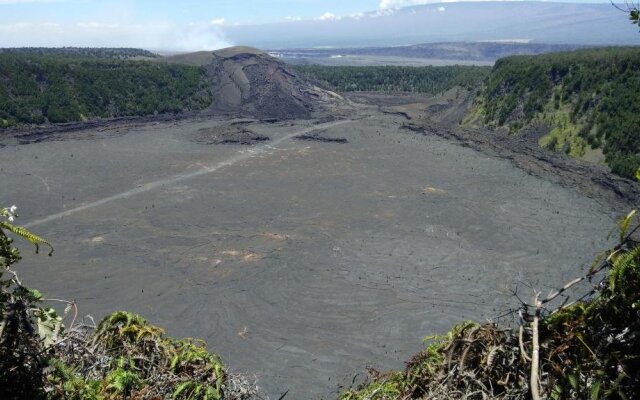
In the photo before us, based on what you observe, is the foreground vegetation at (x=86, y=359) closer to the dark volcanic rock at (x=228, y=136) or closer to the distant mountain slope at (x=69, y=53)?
the dark volcanic rock at (x=228, y=136)

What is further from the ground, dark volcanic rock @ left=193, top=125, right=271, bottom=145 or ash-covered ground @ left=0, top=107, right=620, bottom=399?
dark volcanic rock @ left=193, top=125, right=271, bottom=145

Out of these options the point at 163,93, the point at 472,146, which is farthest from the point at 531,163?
the point at 163,93

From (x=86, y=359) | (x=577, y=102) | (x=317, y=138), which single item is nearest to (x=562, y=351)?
(x=86, y=359)

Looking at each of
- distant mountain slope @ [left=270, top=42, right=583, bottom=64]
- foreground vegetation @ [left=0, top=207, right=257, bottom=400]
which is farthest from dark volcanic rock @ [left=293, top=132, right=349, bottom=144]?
distant mountain slope @ [left=270, top=42, right=583, bottom=64]

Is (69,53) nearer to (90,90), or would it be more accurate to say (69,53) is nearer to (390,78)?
(90,90)

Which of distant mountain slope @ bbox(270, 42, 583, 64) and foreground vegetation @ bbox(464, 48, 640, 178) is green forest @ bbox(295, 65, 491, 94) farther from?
distant mountain slope @ bbox(270, 42, 583, 64)

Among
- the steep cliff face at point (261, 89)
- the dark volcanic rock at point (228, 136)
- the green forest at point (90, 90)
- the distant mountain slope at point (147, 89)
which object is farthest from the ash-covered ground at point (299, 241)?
the steep cliff face at point (261, 89)
